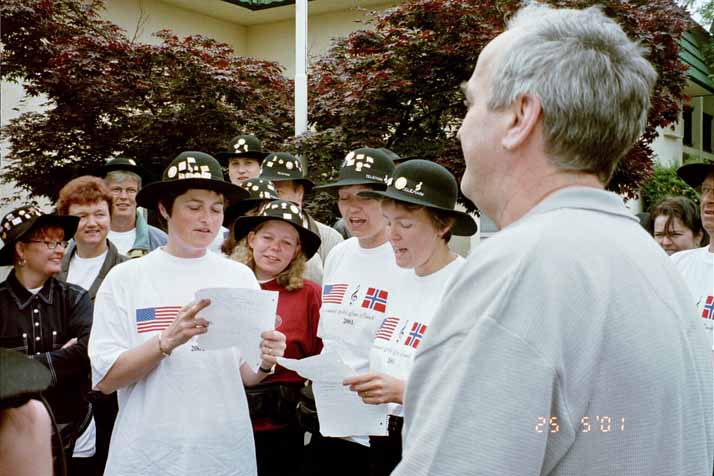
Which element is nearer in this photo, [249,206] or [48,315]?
[48,315]

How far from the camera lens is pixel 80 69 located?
418 inches

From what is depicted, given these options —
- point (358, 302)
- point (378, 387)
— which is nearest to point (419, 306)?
point (378, 387)

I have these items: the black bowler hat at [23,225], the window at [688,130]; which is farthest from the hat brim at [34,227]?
the window at [688,130]

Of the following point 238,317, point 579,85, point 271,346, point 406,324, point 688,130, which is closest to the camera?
point 579,85

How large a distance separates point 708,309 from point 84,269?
3.97 m

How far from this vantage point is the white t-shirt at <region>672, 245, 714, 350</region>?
4043 mm

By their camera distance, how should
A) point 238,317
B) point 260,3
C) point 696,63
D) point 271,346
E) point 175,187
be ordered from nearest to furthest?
point 238,317
point 271,346
point 175,187
point 696,63
point 260,3

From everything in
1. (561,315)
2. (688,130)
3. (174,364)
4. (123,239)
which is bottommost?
(174,364)

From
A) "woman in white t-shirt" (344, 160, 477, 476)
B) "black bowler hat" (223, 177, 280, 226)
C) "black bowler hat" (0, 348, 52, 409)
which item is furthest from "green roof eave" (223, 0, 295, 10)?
"black bowler hat" (0, 348, 52, 409)

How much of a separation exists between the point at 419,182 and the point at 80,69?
28.4ft

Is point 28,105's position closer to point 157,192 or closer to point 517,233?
point 157,192

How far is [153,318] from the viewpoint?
321 centimetres

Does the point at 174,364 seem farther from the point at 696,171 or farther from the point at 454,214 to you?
the point at 696,171
